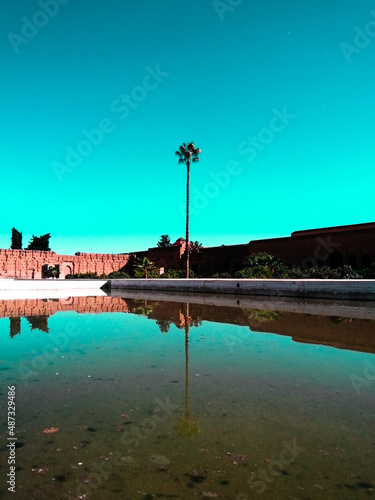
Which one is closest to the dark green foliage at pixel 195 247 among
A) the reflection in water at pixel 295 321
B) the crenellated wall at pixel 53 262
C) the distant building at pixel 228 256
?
the distant building at pixel 228 256

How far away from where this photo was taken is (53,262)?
3825cm

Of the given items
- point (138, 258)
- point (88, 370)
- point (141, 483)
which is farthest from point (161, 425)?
point (138, 258)

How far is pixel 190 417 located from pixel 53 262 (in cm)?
3780

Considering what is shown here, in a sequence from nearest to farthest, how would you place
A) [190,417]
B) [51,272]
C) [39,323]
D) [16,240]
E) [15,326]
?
[190,417] → [15,326] → [39,323] → [51,272] → [16,240]

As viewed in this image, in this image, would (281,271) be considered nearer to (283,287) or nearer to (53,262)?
(283,287)

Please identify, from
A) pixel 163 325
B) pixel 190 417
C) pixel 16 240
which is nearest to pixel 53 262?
pixel 16 240

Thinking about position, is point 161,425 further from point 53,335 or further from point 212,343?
point 53,335

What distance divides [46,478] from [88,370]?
7.57 feet

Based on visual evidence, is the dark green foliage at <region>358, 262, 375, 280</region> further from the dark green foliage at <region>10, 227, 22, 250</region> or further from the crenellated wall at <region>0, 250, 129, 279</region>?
the dark green foliage at <region>10, 227, 22, 250</region>

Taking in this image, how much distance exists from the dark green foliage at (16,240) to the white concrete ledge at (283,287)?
3527cm

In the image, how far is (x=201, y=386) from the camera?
12.8 feet

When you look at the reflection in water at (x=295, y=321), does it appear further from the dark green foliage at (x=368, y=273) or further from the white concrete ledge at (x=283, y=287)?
the dark green foliage at (x=368, y=273)

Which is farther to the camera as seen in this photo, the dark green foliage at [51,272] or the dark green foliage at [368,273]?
the dark green foliage at [51,272]

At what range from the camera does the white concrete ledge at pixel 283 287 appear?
42.0 ft
